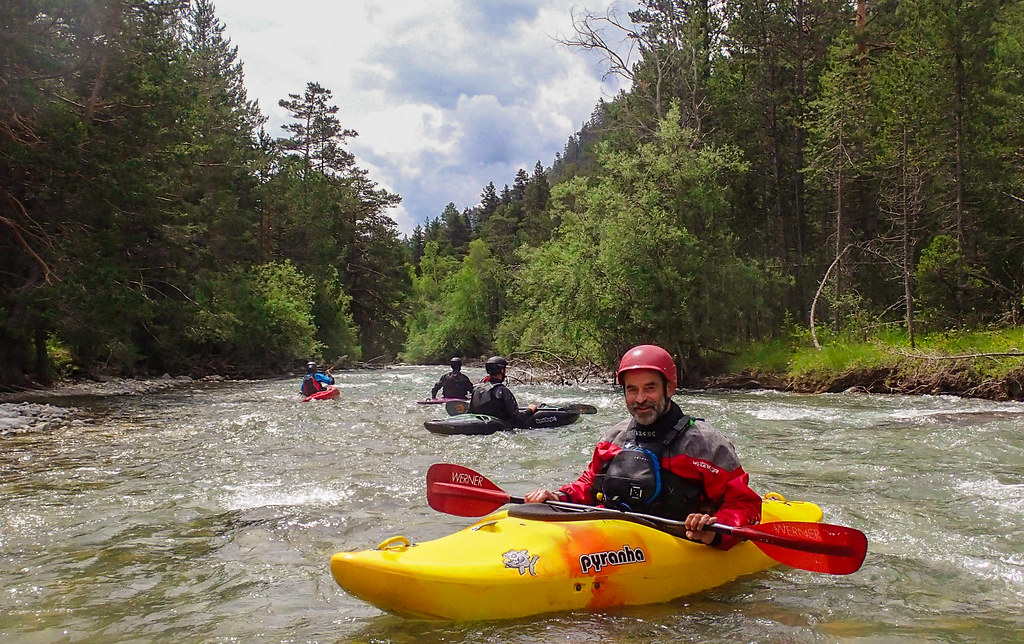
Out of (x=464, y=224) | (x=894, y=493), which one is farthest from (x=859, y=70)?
(x=464, y=224)

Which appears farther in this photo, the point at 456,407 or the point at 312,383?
the point at 312,383

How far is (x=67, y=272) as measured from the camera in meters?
14.5

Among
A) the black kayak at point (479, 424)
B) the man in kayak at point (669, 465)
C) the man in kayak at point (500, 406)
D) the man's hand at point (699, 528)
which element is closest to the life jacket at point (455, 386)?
the man in kayak at point (500, 406)

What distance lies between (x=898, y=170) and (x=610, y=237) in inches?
281

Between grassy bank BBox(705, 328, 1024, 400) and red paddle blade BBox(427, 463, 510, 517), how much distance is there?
33.4ft

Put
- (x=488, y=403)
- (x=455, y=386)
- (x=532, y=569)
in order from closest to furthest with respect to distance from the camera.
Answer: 1. (x=532, y=569)
2. (x=488, y=403)
3. (x=455, y=386)

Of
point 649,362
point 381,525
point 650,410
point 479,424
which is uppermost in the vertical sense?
point 649,362

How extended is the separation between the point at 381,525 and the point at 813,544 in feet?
A: 9.08

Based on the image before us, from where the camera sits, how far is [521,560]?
3.31 m

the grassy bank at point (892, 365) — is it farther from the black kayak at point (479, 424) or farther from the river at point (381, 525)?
the black kayak at point (479, 424)

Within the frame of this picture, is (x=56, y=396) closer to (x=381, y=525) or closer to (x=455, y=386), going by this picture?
(x=455, y=386)

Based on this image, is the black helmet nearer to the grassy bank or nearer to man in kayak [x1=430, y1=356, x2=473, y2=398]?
man in kayak [x1=430, y1=356, x2=473, y2=398]

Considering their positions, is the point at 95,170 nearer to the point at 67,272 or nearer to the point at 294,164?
the point at 67,272

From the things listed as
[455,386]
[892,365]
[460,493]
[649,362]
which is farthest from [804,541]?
[892,365]
